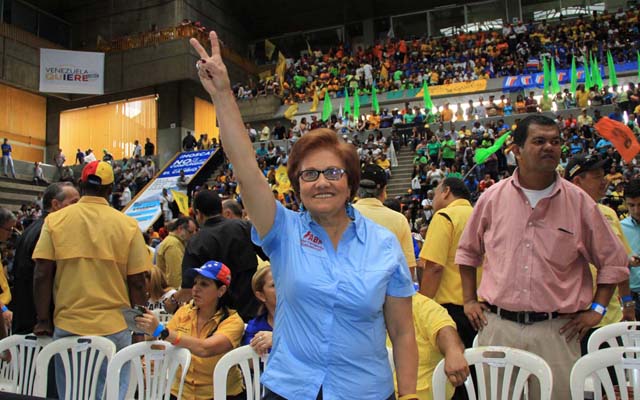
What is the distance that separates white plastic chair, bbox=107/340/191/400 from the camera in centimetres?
269

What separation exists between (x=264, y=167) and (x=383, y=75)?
29.2 feet

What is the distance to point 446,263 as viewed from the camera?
334 centimetres

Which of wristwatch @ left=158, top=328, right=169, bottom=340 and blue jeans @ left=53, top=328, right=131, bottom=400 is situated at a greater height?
wristwatch @ left=158, top=328, right=169, bottom=340

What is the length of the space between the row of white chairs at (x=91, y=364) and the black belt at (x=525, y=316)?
1.57 meters

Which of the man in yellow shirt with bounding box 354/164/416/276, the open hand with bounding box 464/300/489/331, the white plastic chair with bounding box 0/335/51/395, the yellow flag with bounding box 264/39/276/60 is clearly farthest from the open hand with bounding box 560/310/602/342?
the yellow flag with bounding box 264/39/276/60

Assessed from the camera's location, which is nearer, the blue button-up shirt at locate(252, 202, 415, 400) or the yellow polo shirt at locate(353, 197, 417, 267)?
the blue button-up shirt at locate(252, 202, 415, 400)

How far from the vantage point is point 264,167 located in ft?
57.7

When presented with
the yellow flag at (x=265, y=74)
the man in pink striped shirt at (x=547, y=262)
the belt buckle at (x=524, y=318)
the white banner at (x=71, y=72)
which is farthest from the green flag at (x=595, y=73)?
the white banner at (x=71, y=72)

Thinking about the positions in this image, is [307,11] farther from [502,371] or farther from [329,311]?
[329,311]

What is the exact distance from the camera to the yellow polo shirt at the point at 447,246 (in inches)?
127

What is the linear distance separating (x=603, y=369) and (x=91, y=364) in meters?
2.59

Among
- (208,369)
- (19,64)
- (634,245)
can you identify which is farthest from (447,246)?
(19,64)

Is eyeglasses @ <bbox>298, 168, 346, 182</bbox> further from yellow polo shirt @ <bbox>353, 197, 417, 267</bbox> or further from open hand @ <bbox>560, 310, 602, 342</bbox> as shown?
yellow polo shirt @ <bbox>353, 197, 417, 267</bbox>

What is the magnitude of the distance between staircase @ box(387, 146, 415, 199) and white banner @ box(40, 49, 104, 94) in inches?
548
